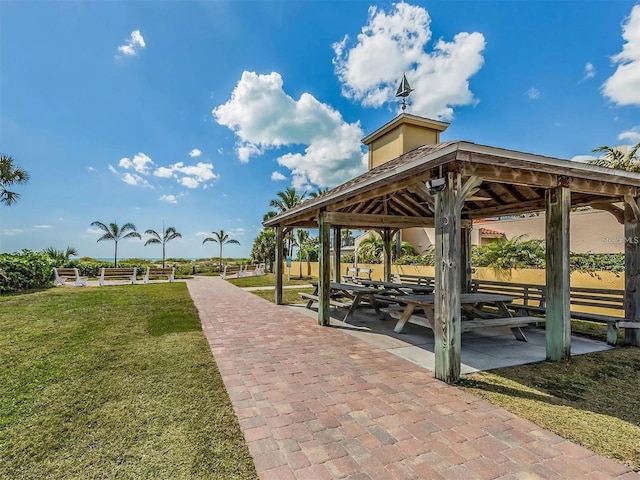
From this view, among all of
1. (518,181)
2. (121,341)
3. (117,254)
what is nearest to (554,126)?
(518,181)

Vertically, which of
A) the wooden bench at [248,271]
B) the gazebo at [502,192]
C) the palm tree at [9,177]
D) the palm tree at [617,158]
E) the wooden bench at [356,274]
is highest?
the palm tree at [617,158]

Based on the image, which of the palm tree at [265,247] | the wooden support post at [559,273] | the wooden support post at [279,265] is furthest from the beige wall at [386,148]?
the palm tree at [265,247]

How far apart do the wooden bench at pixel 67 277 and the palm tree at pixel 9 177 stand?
6.49 metres

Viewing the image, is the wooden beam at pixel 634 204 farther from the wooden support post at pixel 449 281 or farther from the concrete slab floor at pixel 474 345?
the wooden support post at pixel 449 281

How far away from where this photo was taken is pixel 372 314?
29.1 ft

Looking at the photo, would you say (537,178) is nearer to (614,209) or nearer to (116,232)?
(614,209)

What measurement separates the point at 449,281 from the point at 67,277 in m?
19.1

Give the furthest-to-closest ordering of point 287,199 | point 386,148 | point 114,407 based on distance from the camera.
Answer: point 287,199
point 386,148
point 114,407

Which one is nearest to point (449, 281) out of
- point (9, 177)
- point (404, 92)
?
point (404, 92)

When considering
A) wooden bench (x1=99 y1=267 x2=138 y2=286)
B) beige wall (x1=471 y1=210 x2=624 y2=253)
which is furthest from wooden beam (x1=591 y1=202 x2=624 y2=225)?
wooden bench (x1=99 y1=267 x2=138 y2=286)

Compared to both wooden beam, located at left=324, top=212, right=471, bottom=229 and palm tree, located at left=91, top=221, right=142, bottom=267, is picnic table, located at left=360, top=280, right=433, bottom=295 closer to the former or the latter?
→ wooden beam, located at left=324, top=212, right=471, bottom=229

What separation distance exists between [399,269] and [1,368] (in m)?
13.6

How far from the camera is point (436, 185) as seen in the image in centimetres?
400

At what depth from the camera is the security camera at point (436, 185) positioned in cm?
394
